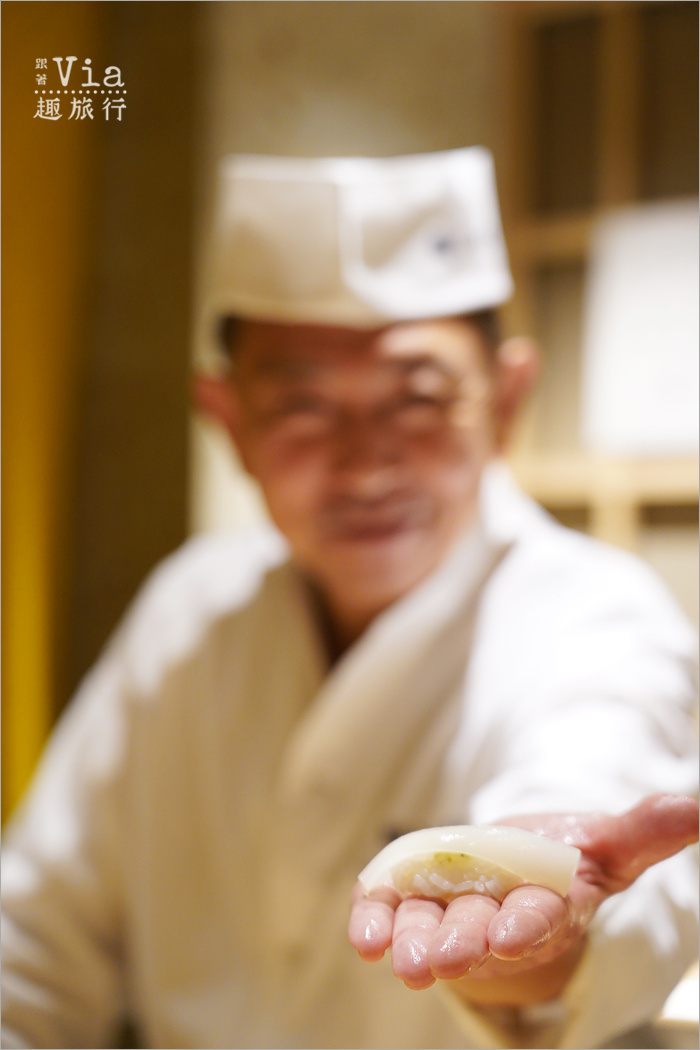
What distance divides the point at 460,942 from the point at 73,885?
546mm

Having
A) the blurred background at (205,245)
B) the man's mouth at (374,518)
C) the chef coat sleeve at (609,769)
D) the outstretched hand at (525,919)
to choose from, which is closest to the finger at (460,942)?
the outstretched hand at (525,919)

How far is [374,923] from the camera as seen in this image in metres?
0.25

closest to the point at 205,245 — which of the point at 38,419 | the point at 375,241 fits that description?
the point at 38,419

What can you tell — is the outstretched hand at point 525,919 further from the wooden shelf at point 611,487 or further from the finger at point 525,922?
the wooden shelf at point 611,487

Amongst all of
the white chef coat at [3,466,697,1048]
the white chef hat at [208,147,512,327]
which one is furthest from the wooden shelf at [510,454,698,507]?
the white chef hat at [208,147,512,327]

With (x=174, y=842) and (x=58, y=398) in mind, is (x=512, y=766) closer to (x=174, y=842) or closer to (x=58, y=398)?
(x=174, y=842)

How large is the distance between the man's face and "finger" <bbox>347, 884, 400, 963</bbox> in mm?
333

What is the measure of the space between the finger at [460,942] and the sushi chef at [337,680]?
17cm

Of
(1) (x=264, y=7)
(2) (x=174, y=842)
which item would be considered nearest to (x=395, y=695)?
(2) (x=174, y=842)

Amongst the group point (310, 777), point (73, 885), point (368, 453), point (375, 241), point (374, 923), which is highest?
point (375, 241)

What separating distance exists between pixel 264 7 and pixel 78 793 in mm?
776

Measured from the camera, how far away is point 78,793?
2.31 feet

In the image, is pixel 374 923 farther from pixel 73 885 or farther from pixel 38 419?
pixel 38 419

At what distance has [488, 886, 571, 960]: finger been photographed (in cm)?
23
